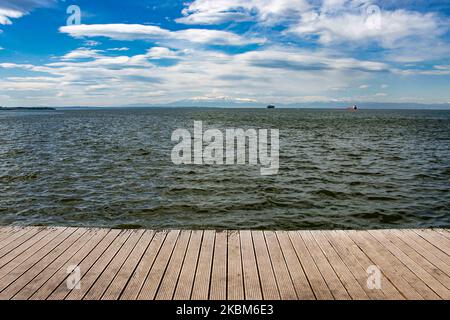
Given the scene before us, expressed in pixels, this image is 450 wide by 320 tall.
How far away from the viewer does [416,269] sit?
5531 millimetres

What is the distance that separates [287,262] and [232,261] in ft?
2.74

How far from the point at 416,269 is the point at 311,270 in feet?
5.10

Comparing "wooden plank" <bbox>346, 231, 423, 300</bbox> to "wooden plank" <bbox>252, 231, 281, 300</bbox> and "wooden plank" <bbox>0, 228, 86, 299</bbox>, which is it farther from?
"wooden plank" <bbox>0, 228, 86, 299</bbox>

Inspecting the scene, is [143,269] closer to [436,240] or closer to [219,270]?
[219,270]

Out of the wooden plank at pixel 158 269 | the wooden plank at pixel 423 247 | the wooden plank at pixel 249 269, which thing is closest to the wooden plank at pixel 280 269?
the wooden plank at pixel 249 269

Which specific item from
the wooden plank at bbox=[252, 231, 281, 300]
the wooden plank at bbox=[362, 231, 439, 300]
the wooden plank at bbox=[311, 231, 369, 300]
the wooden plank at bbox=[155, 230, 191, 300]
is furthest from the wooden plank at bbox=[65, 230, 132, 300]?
the wooden plank at bbox=[362, 231, 439, 300]

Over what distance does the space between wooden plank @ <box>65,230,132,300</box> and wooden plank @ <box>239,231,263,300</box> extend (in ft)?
6.73

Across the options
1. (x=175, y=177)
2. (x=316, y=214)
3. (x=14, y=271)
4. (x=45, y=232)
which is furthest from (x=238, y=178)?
(x=14, y=271)

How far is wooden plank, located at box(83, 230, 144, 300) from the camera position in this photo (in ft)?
15.7

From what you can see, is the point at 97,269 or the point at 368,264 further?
the point at 368,264

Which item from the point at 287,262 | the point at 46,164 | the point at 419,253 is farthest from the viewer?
the point at 46,164

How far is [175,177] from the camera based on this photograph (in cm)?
1844

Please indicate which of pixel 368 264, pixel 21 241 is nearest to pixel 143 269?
pixel 21 241
